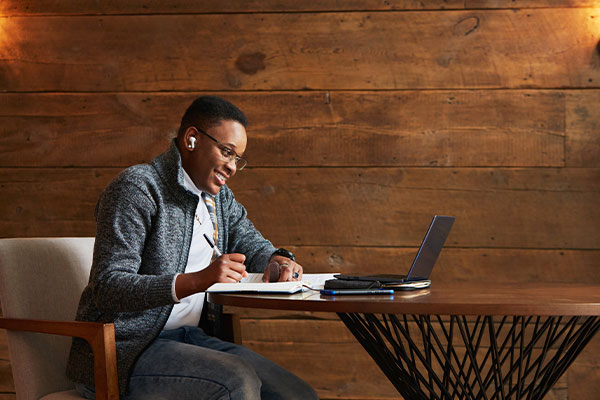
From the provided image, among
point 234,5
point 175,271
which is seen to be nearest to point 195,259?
point 175,271

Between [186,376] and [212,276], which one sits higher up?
[212,276]

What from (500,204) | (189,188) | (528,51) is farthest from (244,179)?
(528,51)

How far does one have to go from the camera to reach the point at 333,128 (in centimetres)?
258

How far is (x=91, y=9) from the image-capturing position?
2654 mm

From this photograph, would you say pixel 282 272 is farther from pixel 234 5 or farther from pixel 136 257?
pixel 234 5

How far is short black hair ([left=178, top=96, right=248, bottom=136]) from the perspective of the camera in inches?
70.7

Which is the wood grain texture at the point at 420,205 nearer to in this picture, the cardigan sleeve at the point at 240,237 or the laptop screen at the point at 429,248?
the cardigan sleeve at the point at 240,237

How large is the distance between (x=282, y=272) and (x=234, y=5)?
1.34m

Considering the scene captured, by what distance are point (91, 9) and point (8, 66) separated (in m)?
0.42

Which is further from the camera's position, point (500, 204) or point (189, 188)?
point (500, 204)

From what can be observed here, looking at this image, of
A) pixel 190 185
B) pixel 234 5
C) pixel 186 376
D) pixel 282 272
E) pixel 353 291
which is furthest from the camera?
pixel 234 5

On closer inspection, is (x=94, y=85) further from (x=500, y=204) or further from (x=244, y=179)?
(x=500, y=204)

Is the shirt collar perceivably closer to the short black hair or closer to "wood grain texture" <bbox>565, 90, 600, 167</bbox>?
the short black hair

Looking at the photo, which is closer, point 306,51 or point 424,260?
point 424,260
